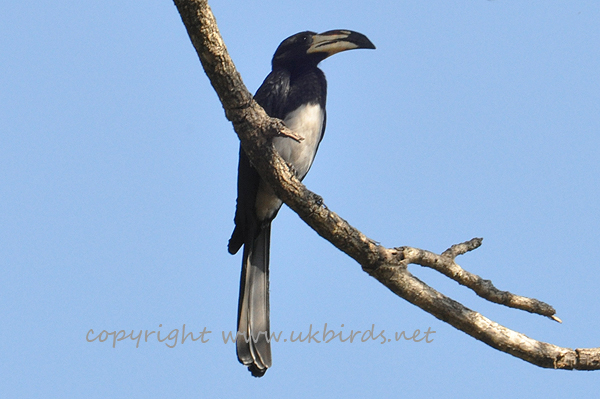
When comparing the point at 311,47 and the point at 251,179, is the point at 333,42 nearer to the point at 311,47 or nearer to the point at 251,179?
the point at 311,47

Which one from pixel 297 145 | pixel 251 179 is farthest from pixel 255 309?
pixel 297 145

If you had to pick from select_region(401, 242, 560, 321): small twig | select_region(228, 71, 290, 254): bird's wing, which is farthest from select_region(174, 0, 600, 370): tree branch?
select_region(228, 71, 290, 254): bird's wing

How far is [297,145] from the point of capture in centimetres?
429

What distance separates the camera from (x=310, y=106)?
4.29m

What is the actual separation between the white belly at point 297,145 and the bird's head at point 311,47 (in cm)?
52

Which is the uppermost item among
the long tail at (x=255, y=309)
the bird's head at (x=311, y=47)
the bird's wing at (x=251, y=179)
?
the bird's head at (x=311, y=47)

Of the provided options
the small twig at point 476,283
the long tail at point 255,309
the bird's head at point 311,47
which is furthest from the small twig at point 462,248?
the bird's head at point 311,47

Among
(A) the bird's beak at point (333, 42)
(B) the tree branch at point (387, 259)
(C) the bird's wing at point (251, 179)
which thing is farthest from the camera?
(A) the bird's beak at point (333, 42)

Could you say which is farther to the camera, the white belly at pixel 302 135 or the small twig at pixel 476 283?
the white belly at pixel 302 135

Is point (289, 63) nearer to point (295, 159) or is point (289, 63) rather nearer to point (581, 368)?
point (295, 159)

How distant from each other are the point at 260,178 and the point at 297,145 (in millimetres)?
373

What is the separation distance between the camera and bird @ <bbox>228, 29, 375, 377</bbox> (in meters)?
4.14

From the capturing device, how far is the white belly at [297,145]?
13.9 ft

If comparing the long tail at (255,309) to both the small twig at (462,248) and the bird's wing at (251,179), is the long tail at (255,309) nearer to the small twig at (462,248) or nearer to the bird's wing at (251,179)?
the bird's wing at (251,179)
